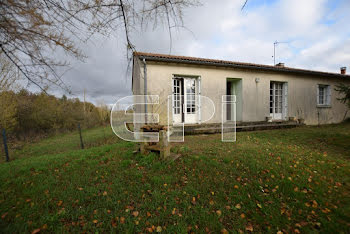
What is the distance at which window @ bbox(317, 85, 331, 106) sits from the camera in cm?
880

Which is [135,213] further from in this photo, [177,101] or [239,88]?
[239,88]

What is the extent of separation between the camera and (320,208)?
1753 millimetres

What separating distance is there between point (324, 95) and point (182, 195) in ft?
42.0

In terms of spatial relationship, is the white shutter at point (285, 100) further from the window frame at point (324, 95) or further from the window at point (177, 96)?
the window at point (177, 96)

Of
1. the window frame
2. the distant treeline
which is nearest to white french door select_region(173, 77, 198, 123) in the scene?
the distant treeline

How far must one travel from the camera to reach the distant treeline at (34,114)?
6.53m

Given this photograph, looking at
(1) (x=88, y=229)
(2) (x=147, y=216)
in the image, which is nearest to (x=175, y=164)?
(2) (x=147, y=216)

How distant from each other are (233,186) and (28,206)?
3.12 metres

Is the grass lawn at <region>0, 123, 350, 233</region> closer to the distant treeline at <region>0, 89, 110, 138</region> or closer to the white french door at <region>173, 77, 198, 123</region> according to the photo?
the white french door at <region>173, 77, 198, 123</region>

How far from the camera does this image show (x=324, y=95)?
8914 millimetres

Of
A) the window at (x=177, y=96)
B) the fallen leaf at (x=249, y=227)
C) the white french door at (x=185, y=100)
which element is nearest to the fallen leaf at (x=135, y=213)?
the fallen leaf at (x=249, y=227)

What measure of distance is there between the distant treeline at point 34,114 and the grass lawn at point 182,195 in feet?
12.1

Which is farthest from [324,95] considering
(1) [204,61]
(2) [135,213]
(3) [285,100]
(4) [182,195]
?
(2) [135,213]

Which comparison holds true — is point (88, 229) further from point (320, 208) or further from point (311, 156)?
point (311, 156)
